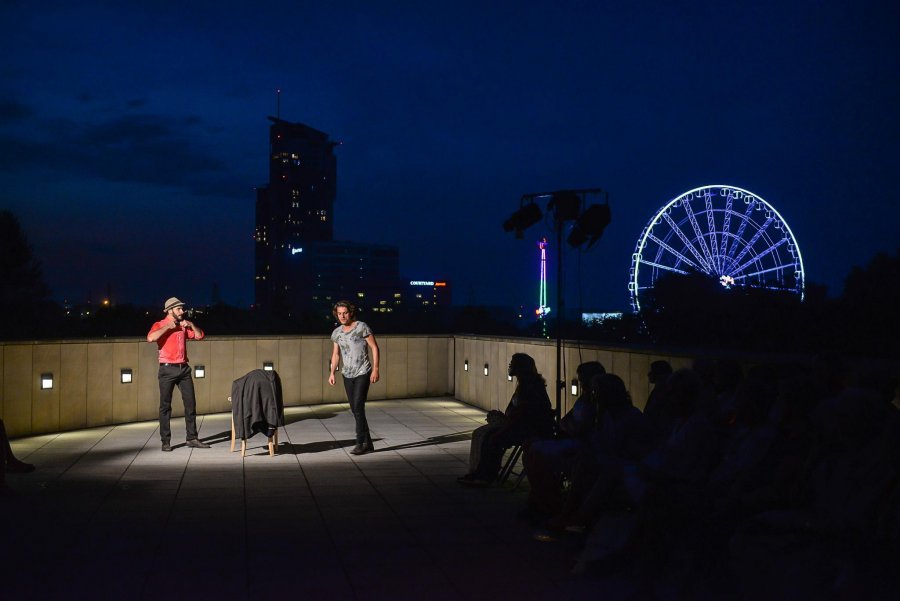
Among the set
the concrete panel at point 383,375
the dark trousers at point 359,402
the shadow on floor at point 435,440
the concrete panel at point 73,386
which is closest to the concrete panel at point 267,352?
the concrete panel at point 383,375

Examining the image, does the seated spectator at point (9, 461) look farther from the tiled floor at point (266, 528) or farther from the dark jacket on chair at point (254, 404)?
the dark jacket on chair at point (254, 404)

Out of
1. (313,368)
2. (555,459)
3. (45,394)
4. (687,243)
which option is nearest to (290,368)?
(313,368)

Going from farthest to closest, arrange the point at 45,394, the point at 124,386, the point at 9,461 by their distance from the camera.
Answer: the point at 124,386, the point at 45,394, the point at 9,461

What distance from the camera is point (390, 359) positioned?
1327 cm

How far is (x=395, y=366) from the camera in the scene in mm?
13312

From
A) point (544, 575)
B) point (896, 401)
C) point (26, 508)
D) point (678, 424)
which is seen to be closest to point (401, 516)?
point (544, 575)

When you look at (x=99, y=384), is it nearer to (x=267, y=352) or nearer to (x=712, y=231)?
(x=267, y=352)

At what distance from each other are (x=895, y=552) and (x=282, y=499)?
4.09 meters

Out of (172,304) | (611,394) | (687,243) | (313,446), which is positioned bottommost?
(313,446)

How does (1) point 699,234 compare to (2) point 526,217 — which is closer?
(2) point 526,217

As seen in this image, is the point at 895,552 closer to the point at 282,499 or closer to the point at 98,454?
the point at 282,499

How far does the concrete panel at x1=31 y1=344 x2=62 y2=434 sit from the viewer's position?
920cm

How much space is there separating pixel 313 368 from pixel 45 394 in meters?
4.03

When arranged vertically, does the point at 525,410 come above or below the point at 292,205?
below
